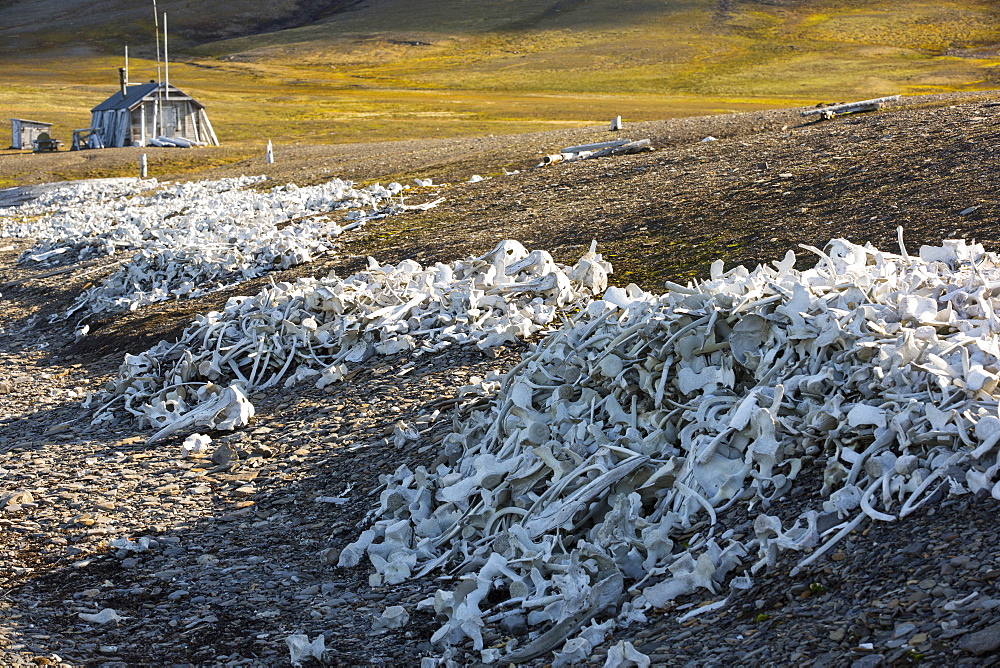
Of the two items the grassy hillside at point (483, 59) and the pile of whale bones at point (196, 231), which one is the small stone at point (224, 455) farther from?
the grassy hillside at point (483, 59)

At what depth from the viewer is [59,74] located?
88.2 metres

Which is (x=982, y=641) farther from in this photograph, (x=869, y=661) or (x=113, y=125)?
(x=113, y=125)

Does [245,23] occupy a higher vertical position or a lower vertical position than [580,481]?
higher

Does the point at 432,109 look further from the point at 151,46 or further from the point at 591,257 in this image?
the point at 151,46

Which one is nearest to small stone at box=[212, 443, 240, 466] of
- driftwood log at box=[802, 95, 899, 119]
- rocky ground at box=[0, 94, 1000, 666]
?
rocky ground at box=[0, 94, 1000, 666]

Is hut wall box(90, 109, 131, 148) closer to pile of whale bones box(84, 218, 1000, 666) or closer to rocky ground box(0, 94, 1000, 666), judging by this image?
rocky ground box(0, 94, 1000, 666)

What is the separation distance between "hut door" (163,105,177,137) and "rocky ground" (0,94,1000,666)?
29947mm

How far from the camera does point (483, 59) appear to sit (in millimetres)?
95875

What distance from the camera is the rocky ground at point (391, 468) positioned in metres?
3.22

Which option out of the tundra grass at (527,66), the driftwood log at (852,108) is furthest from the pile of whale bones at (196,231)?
the tundra grass at (527,66)

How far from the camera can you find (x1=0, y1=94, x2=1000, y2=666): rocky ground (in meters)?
3.22

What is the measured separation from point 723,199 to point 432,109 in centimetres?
4908

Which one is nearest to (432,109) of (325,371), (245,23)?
(325,371)

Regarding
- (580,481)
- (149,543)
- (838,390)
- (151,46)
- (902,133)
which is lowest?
(149,543)
